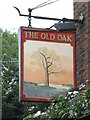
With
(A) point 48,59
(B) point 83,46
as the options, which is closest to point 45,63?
(A) point 48,59

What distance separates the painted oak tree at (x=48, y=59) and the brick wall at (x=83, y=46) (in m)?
0.65

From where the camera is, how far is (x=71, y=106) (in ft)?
25.0

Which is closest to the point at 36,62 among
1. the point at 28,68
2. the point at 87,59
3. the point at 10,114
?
the point at 28,68

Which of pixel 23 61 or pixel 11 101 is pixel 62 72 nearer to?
pixel 23 61

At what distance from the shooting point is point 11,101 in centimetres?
2581

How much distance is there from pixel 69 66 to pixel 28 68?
711 millimetres

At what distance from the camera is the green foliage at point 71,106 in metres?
7.28

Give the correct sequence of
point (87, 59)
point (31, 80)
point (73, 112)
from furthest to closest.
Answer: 1. point (87, 59)
2. point (31, 80)
3. point (73, 112)

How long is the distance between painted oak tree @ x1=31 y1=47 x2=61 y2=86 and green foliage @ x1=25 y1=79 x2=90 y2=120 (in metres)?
0.51

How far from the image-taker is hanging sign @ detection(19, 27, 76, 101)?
27.7 ft

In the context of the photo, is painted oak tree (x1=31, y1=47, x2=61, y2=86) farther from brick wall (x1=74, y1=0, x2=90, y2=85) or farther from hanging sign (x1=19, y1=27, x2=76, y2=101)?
brick wall (x1=74, y1=0, x2=90, y2=85)

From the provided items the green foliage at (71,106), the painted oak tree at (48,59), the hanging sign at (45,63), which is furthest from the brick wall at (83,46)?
the green foliage at (71,106)

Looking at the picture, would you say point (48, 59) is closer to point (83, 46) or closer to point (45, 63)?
point (45, 63)

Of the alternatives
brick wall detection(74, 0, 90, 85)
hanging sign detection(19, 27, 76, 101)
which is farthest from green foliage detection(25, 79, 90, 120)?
brick wall detection(74, 0, 90, 85)
